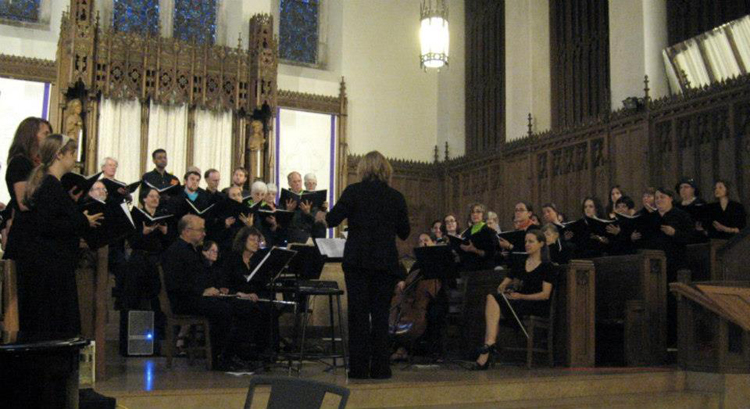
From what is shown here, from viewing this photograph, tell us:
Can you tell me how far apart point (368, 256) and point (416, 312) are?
6.30ft

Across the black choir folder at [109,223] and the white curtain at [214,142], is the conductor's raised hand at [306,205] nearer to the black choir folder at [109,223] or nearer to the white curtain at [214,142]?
the white curtain at [214,142]

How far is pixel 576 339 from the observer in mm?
7641

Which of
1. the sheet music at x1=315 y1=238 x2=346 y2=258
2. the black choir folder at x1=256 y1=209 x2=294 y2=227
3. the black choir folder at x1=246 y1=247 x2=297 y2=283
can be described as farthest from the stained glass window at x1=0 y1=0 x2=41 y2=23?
the black choir folder at x1=246 y1=247 x2=297 y2=283

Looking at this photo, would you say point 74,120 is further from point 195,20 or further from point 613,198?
point 613,198

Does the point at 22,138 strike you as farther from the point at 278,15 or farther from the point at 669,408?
the point at 278,15

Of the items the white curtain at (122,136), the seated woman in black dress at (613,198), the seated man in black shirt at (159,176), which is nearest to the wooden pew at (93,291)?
the seated man in black shirt at (159,176)

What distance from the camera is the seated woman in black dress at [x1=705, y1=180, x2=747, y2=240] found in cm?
840

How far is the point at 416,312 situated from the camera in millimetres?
7559

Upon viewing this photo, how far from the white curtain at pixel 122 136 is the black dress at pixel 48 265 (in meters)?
8.58

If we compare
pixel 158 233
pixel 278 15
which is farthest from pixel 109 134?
pixel 158 233

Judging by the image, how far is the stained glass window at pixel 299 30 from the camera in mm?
15406

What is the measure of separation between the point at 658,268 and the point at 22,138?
5670mm

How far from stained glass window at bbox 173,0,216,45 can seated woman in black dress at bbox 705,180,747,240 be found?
8974 mm

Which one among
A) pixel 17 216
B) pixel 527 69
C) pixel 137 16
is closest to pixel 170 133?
pixel 137 16
